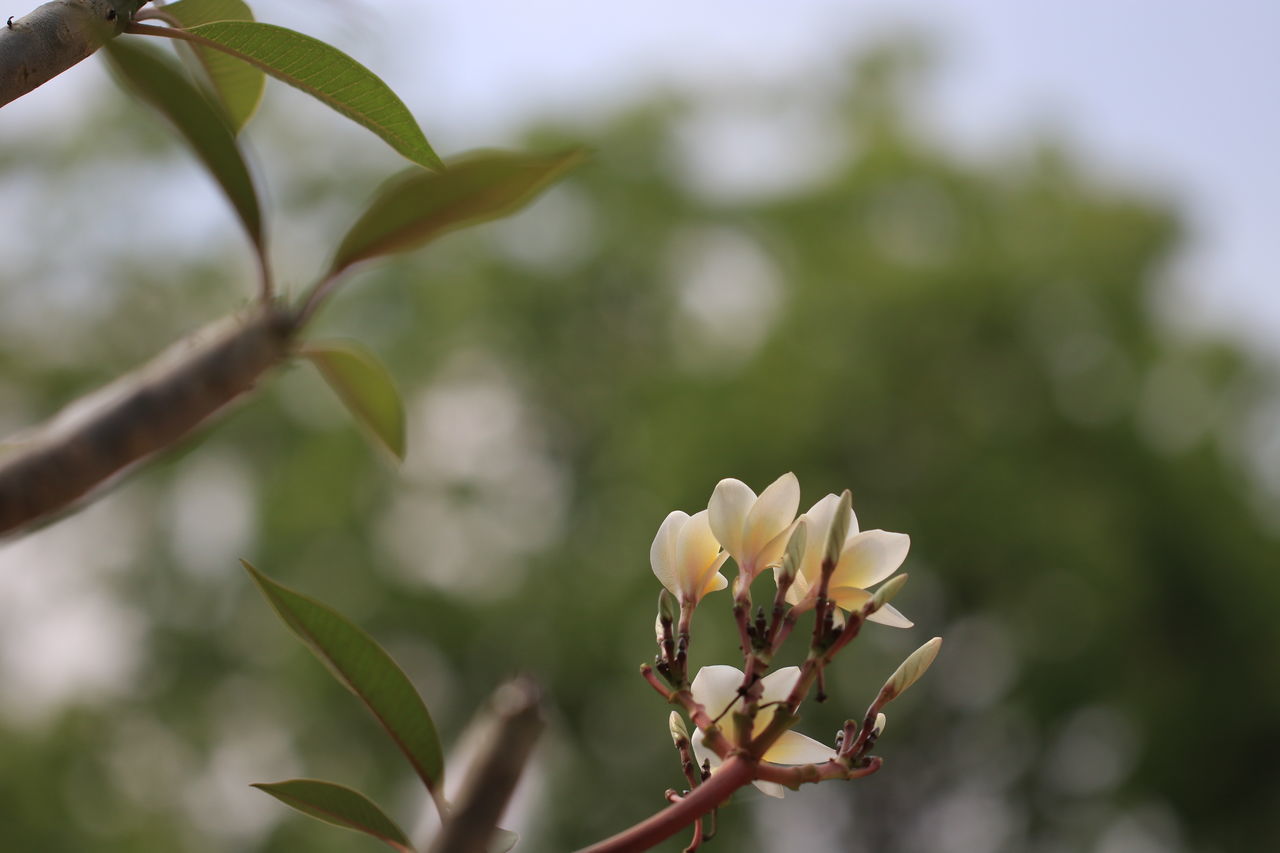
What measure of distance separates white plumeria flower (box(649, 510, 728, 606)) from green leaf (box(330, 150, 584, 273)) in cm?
26

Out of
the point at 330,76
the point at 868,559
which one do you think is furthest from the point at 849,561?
the point at 330,76

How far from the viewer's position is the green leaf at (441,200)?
62 centimetres

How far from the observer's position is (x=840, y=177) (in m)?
8.73

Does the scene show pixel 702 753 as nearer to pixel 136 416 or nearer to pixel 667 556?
pixel 667 556

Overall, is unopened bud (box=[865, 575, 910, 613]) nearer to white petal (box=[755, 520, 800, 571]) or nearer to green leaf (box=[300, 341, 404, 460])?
white petal (box=[755, 520, 800, 571])

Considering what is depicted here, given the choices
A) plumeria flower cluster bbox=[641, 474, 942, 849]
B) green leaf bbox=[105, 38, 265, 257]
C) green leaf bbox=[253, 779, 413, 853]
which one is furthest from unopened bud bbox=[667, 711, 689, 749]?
green leaf bbox=[105, 38, 265, 257]

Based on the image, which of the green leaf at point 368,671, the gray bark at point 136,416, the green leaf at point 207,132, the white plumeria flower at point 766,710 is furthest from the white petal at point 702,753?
the green leaf at point 207,132

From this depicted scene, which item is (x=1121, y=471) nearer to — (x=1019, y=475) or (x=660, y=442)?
(x=1019, y=475)

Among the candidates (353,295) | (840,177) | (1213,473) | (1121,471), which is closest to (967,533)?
(1121,471)

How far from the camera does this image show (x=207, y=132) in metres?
0.62

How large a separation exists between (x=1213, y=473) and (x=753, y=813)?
4049mm

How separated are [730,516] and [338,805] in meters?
0.20

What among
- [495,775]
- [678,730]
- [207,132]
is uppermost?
[207,132]

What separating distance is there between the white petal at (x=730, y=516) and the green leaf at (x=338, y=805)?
16 centimetres
